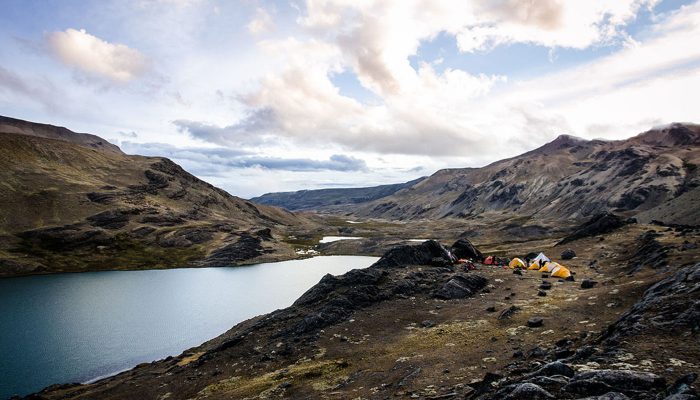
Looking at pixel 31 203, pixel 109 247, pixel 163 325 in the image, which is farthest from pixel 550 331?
pixel 31 203

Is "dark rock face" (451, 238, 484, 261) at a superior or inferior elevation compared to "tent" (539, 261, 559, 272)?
superior

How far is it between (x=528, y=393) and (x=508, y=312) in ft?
90.8

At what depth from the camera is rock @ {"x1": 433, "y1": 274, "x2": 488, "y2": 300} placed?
57875 mm

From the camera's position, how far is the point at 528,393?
→ 1873cm

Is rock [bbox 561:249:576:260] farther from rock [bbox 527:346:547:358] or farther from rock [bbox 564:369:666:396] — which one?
rock [bbox 564:369:666:396]

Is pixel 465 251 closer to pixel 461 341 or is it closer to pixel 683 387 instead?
pixel 461 341

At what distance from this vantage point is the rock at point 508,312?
4409 centimetres

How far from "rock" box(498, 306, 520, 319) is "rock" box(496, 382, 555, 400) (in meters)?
26.3

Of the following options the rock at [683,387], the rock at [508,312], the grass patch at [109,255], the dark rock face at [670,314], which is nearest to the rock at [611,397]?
the rock at [683,387]

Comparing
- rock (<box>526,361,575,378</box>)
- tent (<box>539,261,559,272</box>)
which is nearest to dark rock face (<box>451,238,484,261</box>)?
tent (<box>539,261,559,272</box>)

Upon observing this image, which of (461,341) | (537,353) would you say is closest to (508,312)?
(461,341)

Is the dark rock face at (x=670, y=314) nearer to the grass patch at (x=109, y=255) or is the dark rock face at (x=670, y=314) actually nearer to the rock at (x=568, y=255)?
the rock at (x=568, y=255)

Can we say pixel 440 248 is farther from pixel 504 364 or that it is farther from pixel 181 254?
pixel 181 254

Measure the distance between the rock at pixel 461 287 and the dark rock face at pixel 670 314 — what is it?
1190 inches
